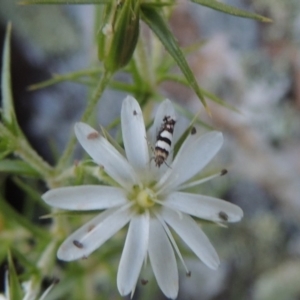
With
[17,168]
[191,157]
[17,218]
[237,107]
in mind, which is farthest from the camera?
[237,107]

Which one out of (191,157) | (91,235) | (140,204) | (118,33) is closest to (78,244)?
(91,235)

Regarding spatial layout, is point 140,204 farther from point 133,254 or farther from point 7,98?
point 7,98

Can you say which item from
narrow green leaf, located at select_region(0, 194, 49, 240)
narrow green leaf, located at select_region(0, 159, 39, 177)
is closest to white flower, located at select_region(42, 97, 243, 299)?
narrow green leaf, located at select_region(0, 159, 39, 177)

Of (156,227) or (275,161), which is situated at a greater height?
(275,161)

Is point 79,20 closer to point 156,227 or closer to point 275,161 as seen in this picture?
point 275,161

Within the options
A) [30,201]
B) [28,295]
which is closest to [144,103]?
[28,295]

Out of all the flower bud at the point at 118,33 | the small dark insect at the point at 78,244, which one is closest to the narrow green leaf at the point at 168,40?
the flower bud at the point at 118,33

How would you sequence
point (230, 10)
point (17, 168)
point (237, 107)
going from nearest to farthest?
point (230, 10) → point (17, 168) → point (237, 107)
